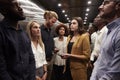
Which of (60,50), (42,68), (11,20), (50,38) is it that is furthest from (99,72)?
(60,50)

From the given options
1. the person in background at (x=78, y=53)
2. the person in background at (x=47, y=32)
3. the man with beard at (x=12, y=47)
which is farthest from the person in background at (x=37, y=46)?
the man with beard at (x=12, y=47)

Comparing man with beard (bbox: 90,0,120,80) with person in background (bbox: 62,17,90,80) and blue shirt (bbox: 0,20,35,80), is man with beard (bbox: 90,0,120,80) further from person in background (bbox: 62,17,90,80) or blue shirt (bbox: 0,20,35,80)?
person in background (bbox: 62,17,90,80)

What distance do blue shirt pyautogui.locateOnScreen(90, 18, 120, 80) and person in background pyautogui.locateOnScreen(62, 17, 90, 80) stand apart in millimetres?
1513

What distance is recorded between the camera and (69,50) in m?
3.72

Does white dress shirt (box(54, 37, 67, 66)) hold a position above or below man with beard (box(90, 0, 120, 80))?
below

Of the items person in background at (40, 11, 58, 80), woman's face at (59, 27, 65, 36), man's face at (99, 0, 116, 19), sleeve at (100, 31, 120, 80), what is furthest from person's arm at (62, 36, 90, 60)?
sleeve at (100, 31, 120, 80)

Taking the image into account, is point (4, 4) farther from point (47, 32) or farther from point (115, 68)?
point (47, 32)

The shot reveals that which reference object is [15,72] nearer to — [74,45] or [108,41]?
[108,41]

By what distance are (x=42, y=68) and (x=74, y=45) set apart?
23.5 inches

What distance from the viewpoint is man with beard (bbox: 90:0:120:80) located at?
1697 millimetres

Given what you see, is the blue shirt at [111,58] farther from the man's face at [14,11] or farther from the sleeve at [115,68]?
the man's face at [14,11]

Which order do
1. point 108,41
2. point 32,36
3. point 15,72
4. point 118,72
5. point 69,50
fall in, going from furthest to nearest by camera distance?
1. point 69,50
2. point 32,36
3. point 15,72
4. point 108,41
5. point 118,72

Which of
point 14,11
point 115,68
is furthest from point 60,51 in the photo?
point 115,68

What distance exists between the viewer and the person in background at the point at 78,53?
355 centimetres
